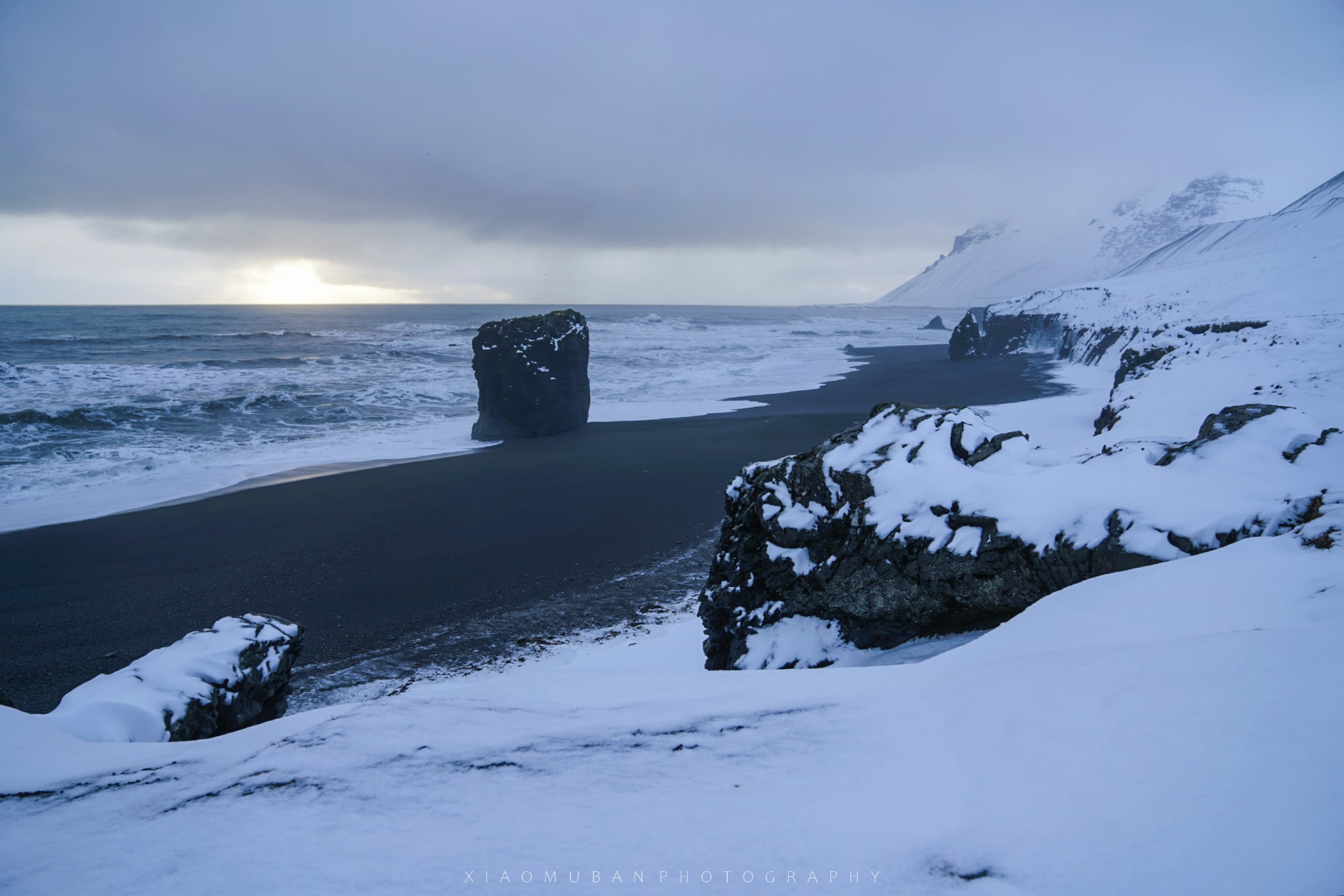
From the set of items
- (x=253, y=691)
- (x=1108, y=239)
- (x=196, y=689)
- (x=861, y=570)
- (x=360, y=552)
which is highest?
(x=1108, y=239)

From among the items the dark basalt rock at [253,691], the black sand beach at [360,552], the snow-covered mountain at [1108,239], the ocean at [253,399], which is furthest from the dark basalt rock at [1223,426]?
the snow-covered mountain at [1108,239]

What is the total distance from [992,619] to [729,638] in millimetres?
2089

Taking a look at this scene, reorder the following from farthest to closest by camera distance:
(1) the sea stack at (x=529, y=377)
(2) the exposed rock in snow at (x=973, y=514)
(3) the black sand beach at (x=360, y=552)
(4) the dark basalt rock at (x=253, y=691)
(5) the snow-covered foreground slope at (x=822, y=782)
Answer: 1. (1) the sea stack at (x=529, y=377)
2. (3) the black sand beach at (x=360, y=552)
3. (4) the dark basalt rock at (x=253, y=691)
4. (2) the exposed rock in snow at (x=973, y=514)
5. (5) the snow-covered foreground slope at (x=822, y=782)

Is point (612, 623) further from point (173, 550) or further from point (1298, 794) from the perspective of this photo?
point (173, 550)

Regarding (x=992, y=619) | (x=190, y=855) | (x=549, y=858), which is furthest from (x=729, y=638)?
(x=190, y=855)

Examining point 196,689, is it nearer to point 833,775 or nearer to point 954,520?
point 833,775

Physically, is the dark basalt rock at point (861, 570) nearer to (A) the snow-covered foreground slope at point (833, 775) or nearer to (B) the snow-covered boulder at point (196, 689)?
(A) the snow-covered foreground slope at point (833, 775)

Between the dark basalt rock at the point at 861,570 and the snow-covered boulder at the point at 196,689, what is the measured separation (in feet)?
11.4

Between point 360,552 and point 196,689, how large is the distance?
5.58 meters

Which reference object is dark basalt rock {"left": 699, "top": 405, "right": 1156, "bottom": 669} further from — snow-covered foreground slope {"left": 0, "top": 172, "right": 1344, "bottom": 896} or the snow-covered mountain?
the snow-covered mountain

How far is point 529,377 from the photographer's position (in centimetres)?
1909

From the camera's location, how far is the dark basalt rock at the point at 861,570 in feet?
14.8

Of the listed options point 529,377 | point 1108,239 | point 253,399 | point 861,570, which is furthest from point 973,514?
point 1108,239

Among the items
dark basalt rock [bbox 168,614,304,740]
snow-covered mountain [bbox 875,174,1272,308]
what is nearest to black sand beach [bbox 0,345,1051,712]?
dark basalt rock [bbox 168,614,304,740]
